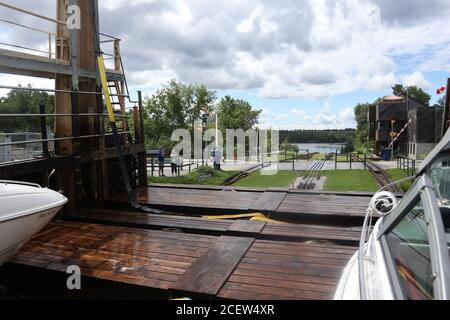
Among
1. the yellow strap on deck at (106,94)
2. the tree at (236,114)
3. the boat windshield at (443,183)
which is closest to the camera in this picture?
the boat windshield at (443,183)

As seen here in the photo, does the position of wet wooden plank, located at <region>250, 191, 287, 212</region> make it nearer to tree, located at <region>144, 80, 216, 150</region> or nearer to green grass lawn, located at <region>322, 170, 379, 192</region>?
green grass lawn, located at <region>322, 170, 379, 192</region>

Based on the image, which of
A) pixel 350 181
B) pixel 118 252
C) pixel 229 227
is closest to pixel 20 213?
pixel 118 252

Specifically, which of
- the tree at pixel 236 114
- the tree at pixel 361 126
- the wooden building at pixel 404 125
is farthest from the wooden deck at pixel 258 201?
the tree at pixel 361 126

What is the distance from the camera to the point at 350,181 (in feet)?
62.8

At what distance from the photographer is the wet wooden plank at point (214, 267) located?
138 inches

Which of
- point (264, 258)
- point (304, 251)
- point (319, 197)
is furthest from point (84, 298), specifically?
point (319, 197)

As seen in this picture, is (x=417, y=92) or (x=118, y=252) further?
(x=417, y=92)

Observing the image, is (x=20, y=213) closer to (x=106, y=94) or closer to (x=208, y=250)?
(x=208, y=250)

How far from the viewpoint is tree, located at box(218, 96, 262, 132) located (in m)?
49.3

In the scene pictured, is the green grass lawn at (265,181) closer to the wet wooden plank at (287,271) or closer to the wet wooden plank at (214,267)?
the wet wooden plank at (214,267)

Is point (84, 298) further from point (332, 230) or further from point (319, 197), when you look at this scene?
point (319, 197)

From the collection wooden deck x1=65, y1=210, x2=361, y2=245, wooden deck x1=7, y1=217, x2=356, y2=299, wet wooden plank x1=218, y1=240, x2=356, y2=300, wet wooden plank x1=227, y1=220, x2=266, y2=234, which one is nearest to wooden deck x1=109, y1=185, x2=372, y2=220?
wooden deck x1=65, y1=210, x2=361, y2=245

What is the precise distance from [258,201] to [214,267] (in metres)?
3.13

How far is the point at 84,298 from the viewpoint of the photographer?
13.7 feet
